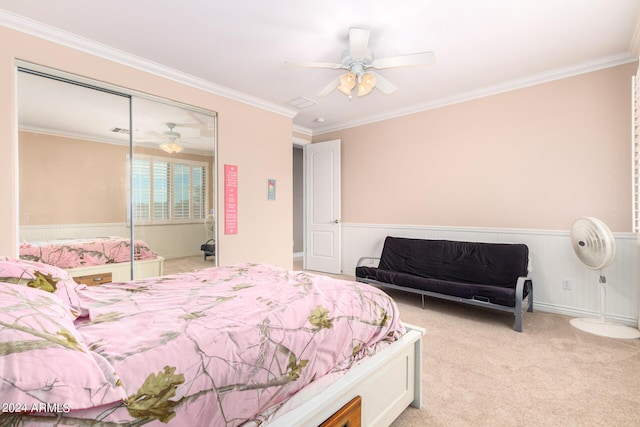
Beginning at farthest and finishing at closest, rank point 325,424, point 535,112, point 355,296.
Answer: point 535,112, point 355,296, point 325,424

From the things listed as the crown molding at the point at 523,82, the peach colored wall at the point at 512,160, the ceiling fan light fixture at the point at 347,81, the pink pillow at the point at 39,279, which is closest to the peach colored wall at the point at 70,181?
the pink pillow at the point at 39,279

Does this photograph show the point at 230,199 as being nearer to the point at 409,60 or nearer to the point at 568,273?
the point at 409,60

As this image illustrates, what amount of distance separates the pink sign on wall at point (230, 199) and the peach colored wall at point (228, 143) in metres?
0.07

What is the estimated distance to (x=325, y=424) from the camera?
1.14 m

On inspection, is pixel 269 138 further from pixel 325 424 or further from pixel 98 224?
pixel 325 424

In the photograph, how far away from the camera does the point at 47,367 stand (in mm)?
708

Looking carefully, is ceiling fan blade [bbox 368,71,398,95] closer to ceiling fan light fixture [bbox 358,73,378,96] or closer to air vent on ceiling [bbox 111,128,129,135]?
ceiling fan light fixture [bbox 358,73,378,96]

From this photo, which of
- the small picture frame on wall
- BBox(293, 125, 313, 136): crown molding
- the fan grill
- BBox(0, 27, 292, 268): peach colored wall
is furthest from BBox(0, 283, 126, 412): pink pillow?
BBox(293, 125, 313, 136): crown molding

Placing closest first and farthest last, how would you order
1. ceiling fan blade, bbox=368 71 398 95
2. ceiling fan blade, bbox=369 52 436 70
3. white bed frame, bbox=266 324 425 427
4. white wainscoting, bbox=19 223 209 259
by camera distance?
white bed frame, bbox=266 324 425 427
ceiling fan blade, bbox=369 52 436 70
white wainscoting, bbox=19 223 209 259
ceiling fan blade, bbox=368 71 398 95

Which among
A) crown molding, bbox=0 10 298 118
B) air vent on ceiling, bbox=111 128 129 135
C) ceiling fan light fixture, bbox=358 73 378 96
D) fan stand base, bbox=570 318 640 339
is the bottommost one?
fan stand base, bbox=570 318 640 339

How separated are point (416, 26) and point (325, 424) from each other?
8.98 ft

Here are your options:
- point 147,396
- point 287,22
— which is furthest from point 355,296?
point 287,22

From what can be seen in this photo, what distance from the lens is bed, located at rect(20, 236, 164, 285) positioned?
2.62 metres

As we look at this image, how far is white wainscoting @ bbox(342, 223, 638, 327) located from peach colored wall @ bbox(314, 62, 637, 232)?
12cm
